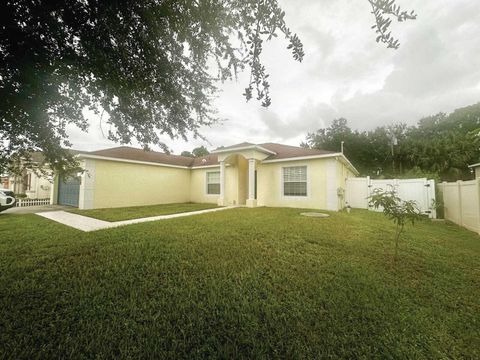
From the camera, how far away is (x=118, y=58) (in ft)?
10.3

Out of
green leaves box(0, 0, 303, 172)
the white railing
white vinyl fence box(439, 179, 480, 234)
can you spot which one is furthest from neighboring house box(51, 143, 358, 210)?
green leaves box(0, 0, 303, 172)

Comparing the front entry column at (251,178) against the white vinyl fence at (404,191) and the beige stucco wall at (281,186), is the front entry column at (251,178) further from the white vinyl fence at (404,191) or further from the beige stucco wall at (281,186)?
the white vinyl fence at (404,191)

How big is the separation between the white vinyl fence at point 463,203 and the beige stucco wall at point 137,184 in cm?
1553

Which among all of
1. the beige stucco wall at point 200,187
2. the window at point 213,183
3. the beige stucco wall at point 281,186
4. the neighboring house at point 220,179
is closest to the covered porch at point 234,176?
the neighboring house at point 220,179

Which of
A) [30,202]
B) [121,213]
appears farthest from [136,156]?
[30,202]

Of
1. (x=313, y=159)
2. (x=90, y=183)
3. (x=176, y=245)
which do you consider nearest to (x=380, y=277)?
(x=176, y=245)

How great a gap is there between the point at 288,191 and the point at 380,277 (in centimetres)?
866

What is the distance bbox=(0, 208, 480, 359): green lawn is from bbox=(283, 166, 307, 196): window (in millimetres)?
6617

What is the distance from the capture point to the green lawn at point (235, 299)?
1947 millimetres

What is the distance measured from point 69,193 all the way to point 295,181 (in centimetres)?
1428

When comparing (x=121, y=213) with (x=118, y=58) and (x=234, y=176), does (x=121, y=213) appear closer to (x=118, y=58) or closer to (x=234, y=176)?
(x=234, y=176)

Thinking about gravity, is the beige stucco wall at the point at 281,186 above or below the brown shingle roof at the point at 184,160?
below

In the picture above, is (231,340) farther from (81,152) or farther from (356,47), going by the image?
(81,152)

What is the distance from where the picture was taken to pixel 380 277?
339 cm
